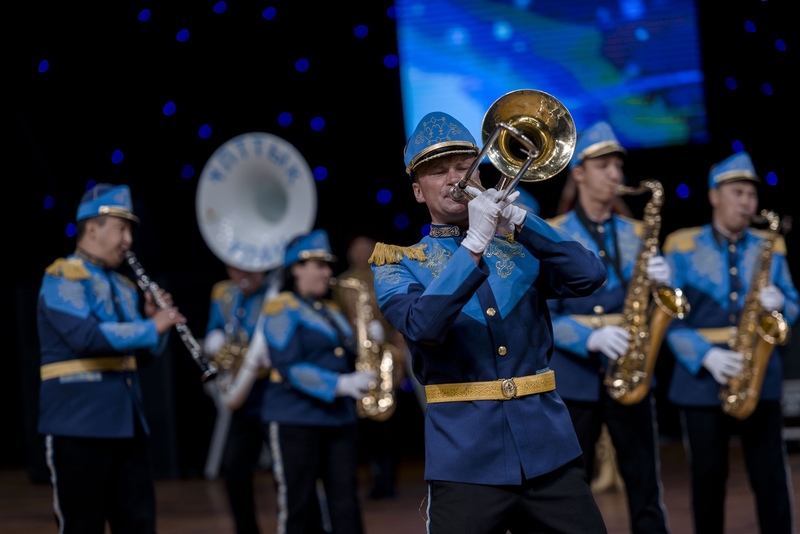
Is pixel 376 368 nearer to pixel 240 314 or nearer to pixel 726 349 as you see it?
pixel 240 314

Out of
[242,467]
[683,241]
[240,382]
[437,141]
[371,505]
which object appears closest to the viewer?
[437,141]

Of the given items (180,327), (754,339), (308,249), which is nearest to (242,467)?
(308,249)

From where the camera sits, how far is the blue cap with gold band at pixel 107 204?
4.87 meters

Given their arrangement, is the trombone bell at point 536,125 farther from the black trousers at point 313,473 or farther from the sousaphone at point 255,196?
the sousaphone at point 255,196

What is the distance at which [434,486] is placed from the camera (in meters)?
3.08

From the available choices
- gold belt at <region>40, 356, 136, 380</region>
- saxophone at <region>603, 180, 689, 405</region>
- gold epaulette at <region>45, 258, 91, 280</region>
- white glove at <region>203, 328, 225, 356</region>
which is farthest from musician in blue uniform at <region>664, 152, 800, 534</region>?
white glove at <region>203, 328, 225, 356</region>

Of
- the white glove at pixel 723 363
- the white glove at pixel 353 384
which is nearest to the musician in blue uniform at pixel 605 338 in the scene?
the white glove at pixel 723 363

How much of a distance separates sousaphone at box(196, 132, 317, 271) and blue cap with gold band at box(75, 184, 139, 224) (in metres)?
2.98

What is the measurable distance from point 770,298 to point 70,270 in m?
2.98

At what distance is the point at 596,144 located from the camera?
4.84 metres

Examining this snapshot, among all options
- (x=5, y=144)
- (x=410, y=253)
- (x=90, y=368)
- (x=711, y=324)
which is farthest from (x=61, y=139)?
(x=410, y=253)

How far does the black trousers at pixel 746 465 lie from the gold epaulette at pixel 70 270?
2.68 m

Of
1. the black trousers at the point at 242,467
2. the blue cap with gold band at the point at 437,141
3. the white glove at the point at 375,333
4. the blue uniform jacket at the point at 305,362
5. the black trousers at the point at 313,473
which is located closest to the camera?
the blue cap with gold band at the point at 437,141

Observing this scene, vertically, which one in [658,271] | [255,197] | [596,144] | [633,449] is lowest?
[633,449]
